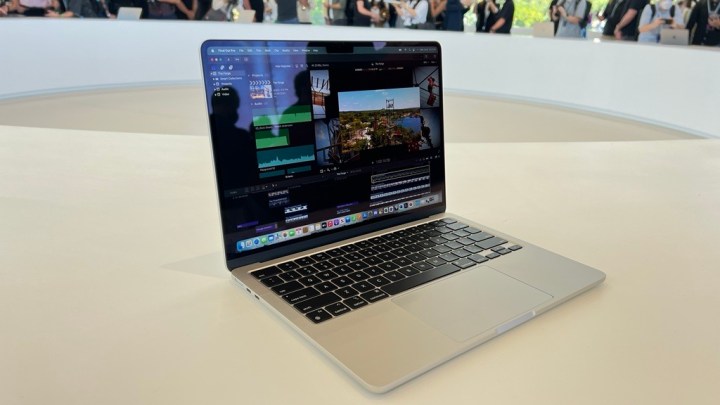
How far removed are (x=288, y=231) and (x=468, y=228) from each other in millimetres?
247

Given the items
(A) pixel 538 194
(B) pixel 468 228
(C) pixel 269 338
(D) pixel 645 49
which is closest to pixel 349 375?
(C) pixel 269 338

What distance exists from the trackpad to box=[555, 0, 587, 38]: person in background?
5212 mm

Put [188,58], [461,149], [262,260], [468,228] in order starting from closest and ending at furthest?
[262,260] → [468,228] → [461,149] → [188,58]

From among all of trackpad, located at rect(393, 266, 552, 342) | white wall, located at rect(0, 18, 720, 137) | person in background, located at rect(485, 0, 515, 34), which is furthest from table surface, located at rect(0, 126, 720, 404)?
person in background, located at rect(485, 0, 515, 34)

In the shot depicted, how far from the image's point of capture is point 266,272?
0.58 m

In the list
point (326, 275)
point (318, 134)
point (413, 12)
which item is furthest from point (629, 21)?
point (326, 275)

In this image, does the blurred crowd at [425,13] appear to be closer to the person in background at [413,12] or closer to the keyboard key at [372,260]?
the person in background at [413,12]

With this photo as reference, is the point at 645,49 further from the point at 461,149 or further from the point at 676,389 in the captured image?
the point at 676,389

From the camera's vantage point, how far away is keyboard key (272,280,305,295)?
543mm

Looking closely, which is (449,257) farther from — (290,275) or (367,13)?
(367,13)

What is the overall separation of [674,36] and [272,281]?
4540 mm

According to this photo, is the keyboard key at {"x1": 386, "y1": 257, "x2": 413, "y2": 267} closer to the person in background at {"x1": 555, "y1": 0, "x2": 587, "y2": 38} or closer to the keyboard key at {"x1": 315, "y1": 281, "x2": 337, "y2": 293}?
the keyboard key at {"x1": 315, "y1": 281, "x2": 337, "y2": 293}

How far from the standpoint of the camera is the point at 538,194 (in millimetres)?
935

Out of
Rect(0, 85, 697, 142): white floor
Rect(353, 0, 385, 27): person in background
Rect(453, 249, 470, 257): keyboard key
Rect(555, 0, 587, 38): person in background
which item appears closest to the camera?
Rect(453, 249, 470, 257): keyboard key
